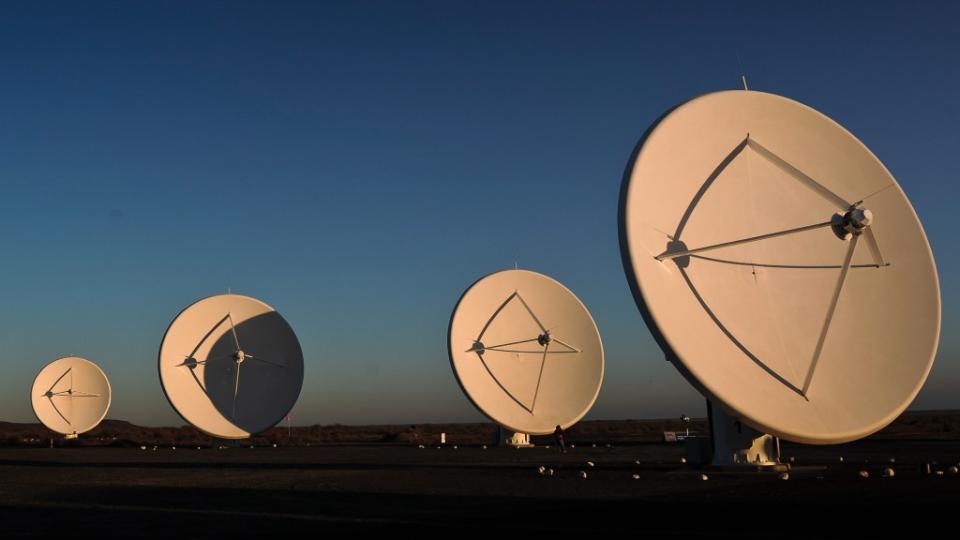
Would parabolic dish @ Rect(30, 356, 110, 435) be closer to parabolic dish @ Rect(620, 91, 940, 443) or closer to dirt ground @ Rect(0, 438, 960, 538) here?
dirt ground @ Rect(0, 438, 960, 538)

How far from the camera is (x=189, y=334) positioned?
44.9m

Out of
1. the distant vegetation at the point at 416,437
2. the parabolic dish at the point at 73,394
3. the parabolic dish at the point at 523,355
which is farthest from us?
the parabolic dish at the point at 73,394

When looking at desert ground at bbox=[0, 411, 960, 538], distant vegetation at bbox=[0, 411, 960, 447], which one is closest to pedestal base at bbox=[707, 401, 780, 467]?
desert ground at bbox=[0, 411, 960, 538]

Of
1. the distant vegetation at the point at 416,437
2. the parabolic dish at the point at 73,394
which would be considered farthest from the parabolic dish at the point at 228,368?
the parabolic dish at the point at 73,394

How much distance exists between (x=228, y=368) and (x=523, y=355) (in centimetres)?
1414

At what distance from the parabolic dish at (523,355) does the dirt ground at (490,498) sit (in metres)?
8.75

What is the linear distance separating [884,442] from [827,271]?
934 inches

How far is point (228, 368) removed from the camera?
44.6 m

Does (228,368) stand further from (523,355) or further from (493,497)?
(493,497)

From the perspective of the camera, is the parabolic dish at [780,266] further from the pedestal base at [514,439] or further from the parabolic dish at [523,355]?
the pedestal base at [514,439]

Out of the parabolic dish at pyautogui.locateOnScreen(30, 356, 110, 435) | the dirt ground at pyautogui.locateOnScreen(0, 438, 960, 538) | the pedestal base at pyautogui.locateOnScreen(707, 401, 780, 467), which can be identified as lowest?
the dirt ground at pyautogui.locateOnScreen(0, 438, 960, 538)

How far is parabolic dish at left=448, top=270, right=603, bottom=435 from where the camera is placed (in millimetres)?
41438

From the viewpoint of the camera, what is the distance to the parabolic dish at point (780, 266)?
1903 cm

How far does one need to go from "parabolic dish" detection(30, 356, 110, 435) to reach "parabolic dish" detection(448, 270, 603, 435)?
3786 cm
